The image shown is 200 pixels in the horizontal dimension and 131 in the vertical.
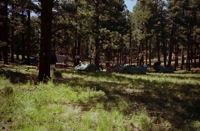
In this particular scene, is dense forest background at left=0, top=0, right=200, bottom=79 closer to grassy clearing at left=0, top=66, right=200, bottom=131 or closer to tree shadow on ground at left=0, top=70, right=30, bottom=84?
tree shadow on ground at left=0, top=70, right=30, bottom=84

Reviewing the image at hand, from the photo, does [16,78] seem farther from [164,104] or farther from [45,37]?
[164,104]

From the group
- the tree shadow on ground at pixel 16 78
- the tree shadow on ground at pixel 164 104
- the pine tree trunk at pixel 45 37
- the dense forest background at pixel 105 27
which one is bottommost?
the tree shadow on ground at pixel 164 104

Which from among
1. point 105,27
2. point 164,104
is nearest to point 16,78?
point 164,104

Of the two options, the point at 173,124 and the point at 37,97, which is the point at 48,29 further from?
the point at 173,124

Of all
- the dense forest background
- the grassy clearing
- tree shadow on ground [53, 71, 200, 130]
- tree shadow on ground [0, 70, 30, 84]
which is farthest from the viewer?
the dense forest background

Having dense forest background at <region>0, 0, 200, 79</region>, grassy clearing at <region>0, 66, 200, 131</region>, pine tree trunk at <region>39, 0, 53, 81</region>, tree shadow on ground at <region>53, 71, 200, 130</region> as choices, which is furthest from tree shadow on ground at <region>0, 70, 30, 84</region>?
dense forest background at <region>0, 0, 200, 79</region>

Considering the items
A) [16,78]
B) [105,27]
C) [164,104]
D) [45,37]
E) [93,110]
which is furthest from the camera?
[105,27]

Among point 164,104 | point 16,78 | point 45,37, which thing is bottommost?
point 164,104

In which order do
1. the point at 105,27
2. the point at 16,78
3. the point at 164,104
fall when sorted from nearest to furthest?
the point at 164,104 < the point at 16,78 < the point at 105,27

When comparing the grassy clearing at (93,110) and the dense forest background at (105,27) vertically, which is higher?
the dense forest background at (105,27)

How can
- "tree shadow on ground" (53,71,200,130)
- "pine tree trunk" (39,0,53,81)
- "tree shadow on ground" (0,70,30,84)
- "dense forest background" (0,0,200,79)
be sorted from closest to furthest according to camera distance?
1. "tree shadow on ground" (53,71,200,130)
2. "tree shadow on ground" (0,70,30,84)
3. "pine tree trunk" (39,0,53,81)
4. "dense forest background" (0,0,200,79)

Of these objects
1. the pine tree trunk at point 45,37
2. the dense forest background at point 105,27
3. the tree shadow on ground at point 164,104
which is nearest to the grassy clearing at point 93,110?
the tree shadow on ground at point 164,104

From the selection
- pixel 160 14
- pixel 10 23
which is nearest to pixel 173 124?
pixel 10 23

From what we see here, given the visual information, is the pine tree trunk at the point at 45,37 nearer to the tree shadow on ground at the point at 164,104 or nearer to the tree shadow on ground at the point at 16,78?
the tree shadow on ground at the point at 16,78
